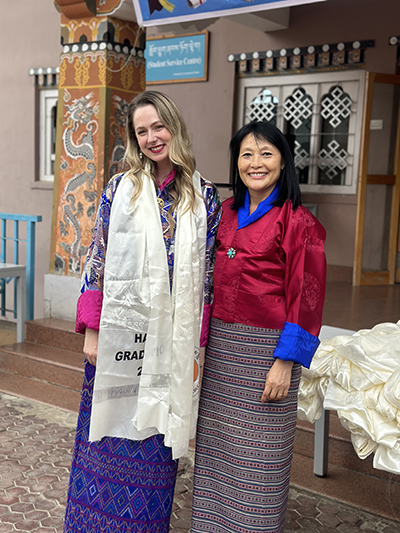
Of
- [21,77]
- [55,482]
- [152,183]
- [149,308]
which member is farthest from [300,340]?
[21,77]

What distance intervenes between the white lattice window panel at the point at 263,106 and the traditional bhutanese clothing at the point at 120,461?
468cm

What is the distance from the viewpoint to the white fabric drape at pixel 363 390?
190cm

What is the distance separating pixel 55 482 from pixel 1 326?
3.16 meters

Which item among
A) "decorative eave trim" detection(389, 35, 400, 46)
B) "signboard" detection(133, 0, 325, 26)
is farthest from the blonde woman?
"decorative eave trim" detection(389, 35, 400, 46)

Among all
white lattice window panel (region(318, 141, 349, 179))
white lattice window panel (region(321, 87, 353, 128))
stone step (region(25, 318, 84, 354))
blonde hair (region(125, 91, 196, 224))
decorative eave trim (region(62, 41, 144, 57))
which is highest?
decorative eave trim (region(62, 41, 144, 57))

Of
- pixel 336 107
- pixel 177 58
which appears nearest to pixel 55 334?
pixel 336 107

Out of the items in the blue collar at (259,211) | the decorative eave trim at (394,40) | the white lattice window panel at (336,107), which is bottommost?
the blue collar at (259,211)

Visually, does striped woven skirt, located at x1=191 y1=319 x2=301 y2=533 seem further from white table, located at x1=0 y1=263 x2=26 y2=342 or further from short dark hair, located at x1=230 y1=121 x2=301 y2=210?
white table, located at x1=0 y1=263 x2=26 y2=342

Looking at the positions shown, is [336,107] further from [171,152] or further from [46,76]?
[171,152]

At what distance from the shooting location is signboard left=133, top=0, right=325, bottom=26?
3.29 meters

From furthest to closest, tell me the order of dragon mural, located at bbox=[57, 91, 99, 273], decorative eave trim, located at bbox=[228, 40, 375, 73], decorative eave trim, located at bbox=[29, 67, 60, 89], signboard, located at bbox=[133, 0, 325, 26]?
decorative eave trim, located at bbox=[29, 67, 60, 89] < decorative eave trim, located at bbox=[228, 40, 375, 73] < dragon mural, located at bbox=[57, 91, 99, 273] < signboard, located at bbox=[133, 0, 325, 26]

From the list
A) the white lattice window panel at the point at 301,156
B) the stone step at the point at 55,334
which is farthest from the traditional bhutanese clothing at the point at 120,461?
the white lattice window panel at the point at 301,156

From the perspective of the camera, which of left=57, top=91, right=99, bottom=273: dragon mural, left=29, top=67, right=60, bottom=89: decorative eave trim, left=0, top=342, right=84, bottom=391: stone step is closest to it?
left=0, top=342, right=84, bottom=391: stone step

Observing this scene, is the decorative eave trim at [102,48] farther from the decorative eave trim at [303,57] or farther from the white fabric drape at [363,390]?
A: the white fabric drape at [363,390]
